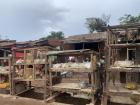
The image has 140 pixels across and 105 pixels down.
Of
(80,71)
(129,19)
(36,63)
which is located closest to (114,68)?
(80,71)

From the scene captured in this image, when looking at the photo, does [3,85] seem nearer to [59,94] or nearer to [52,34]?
[59,94]

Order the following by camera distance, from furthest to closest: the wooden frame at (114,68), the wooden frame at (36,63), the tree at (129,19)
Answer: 1. the tree at (129,19)
2. the wooden frame at (36,63)
3. the wooden frame at (114,68)

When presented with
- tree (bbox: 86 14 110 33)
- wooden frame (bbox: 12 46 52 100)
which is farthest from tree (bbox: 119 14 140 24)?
wooden frame (bbox: 12 46 52 100)

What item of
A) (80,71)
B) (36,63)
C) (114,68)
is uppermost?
(36,63)

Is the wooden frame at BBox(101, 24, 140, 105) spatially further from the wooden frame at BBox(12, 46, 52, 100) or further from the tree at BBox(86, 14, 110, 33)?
the tree at BBox(86, 14, 110, 33)

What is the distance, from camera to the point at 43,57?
13438 millimetres

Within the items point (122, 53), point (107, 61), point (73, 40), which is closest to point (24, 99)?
point (107, 61)

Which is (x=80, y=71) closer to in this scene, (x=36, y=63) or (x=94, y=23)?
(x=36, y=63)

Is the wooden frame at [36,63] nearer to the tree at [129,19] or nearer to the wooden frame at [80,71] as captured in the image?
the wooden frame at [80,71]

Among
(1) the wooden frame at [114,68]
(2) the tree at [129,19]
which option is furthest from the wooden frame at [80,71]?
(2) the tree at [129,19]

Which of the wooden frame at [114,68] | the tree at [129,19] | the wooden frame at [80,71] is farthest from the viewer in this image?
the tree at [129,19]

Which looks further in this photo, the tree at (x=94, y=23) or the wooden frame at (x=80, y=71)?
the tree at (x=94, y=23)

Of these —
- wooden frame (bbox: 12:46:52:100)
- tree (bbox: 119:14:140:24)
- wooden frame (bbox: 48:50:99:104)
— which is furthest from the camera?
tree (bbox: 119:14:140:24)

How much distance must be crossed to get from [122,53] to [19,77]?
23.1 ft
